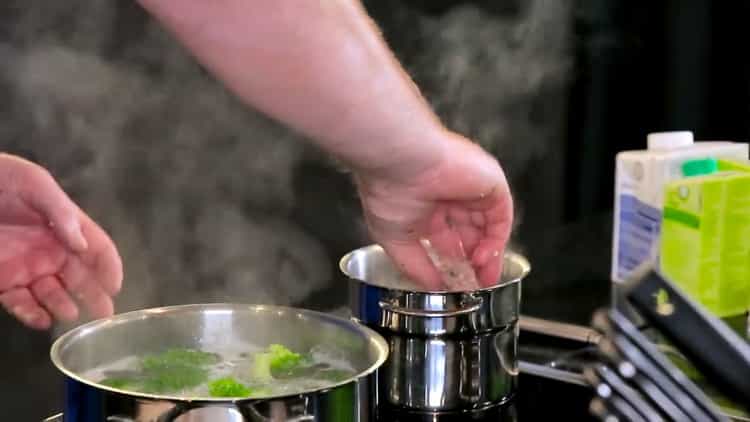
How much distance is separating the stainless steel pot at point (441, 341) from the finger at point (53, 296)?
261 millimetres

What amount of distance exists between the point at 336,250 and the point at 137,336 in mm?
486

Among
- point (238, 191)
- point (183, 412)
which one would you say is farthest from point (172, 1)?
point (238, 191)

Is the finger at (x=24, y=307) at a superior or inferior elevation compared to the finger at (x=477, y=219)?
inferior

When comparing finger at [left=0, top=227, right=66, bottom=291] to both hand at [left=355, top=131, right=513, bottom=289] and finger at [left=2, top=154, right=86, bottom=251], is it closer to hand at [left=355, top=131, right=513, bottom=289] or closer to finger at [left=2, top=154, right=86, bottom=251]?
finger at [left=2, top=154, right=86, bottom=251]

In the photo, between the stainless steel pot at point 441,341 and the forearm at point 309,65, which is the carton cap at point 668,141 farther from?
the forearm at point 309,65

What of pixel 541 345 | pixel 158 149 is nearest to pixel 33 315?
pixel 158 149

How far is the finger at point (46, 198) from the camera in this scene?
0.87m

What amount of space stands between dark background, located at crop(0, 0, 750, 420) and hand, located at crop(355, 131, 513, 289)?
0.92 ft

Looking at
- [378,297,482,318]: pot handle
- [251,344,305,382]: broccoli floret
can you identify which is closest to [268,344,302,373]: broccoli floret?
[251,344,305,382]: broccoli floret

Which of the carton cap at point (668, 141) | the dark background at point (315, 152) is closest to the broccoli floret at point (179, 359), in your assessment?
the dark background at point (315, 152)

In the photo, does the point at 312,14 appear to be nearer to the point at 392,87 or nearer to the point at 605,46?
the point at 392,87

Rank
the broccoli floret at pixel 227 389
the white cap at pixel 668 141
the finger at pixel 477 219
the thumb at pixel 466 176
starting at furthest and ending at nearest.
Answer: the white cap at pixel 668 141 → the finger at pixel 477 219 → the thumb at pixel 466 176 → the broccoli floret at pixel 227 389

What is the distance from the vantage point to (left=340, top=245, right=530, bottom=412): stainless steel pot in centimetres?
92

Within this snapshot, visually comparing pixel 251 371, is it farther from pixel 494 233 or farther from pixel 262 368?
pixel 494 233
